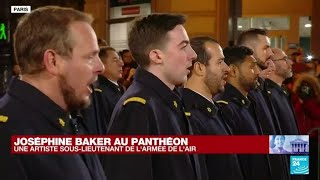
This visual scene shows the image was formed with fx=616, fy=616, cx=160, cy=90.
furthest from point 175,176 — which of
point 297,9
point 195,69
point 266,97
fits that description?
point 297,9

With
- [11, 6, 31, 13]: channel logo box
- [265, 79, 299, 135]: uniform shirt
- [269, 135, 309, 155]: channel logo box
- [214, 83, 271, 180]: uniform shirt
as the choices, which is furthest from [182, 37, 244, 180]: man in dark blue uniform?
[11, 6, 31, 13]: channel logo box

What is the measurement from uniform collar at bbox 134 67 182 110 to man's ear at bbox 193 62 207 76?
79cm

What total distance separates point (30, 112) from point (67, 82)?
0.53ft

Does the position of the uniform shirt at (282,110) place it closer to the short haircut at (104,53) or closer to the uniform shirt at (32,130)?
the short haircut at (104,53)

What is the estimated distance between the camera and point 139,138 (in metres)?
2.36

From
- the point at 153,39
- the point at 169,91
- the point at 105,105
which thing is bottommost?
the point at 105,105

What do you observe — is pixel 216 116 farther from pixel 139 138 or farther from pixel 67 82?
pixel 67 82

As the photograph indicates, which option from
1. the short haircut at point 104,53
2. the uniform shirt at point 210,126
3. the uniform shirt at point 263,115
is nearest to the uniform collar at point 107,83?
the short haircut at point 104,53

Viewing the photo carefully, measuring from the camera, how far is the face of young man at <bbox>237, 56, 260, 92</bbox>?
12.8 feet

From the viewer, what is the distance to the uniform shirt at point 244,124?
3.53 m

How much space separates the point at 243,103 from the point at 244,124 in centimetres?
15

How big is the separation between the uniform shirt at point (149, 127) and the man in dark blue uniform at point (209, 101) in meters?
0.43

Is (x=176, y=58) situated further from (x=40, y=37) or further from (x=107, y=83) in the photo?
(x=107, y=83)

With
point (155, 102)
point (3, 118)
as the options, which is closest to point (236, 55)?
point (155, 102)
